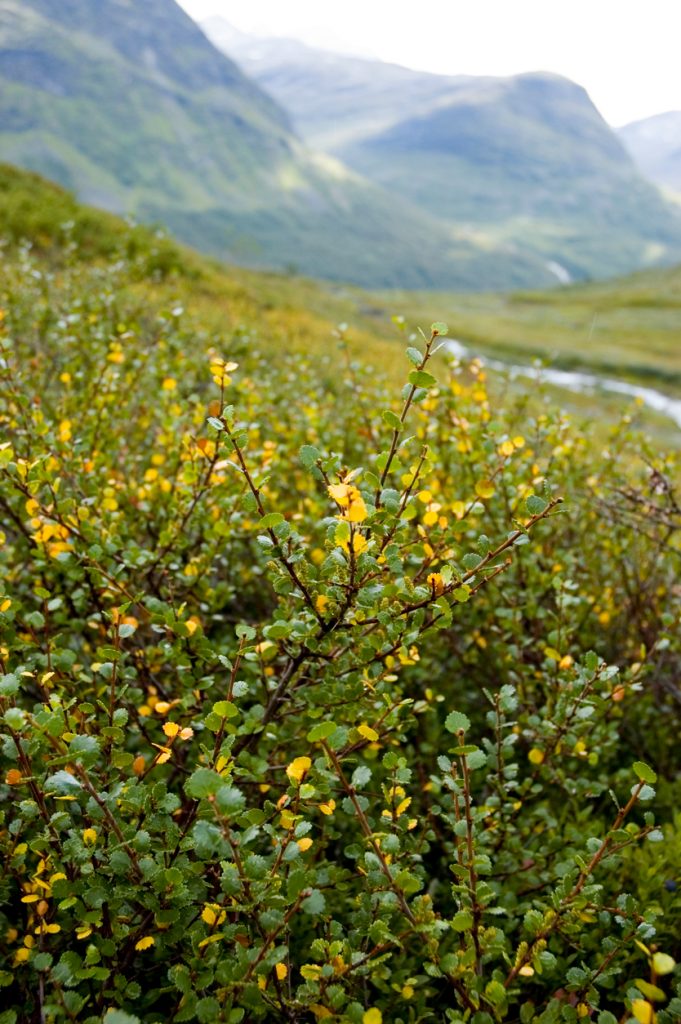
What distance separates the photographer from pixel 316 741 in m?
1.59

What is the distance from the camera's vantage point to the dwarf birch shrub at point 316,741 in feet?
5.56

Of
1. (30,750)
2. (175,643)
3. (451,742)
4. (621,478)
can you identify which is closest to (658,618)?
(621,478)

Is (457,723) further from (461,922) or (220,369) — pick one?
(220,369)

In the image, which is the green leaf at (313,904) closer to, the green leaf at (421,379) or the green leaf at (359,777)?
the green leaf at (359,777)

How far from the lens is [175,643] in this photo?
2.44 meters

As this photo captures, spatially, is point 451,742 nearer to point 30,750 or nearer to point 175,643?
point 175,643

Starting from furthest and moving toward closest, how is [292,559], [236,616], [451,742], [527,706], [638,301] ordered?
[638,301] < [236,616] < [451,742] < [527,706] < [292,559]

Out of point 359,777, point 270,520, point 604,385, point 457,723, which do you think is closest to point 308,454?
point 270,520

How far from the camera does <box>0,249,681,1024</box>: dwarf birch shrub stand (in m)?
1.69

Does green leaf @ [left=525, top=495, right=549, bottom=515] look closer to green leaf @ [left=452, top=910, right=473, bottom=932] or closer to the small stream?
green leaf @ [left=452, top=910, right=473, bottom=932]

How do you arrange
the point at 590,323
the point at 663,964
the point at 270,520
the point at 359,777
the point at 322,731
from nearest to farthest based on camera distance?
the point at 663,964 → the point at 322,731 → the point at 270,520 → the point at 359,777 → the point at 590,323

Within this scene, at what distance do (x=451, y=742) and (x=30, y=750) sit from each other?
2.63m

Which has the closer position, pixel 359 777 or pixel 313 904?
pixel 313 904

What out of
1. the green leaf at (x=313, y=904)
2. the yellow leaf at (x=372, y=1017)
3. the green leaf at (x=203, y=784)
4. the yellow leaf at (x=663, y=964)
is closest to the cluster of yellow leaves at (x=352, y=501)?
the green leaf at (x=203, y=784)
